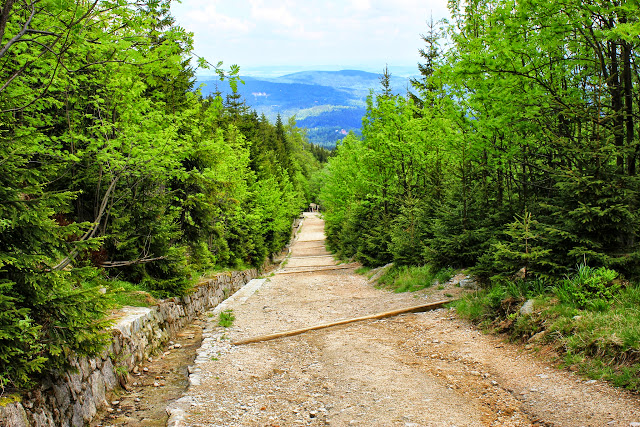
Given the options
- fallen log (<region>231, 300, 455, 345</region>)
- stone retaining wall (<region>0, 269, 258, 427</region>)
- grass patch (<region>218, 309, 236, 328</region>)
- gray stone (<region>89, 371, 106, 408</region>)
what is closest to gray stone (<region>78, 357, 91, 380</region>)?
Result: stone retaining wall (<region>0, 269, 258, 427</region>)

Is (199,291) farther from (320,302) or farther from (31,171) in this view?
(31,171)

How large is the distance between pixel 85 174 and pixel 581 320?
969 centimetres

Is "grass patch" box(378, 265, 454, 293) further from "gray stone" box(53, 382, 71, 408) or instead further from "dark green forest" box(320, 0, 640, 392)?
"gray stone" box(53, 382, 71, 408)

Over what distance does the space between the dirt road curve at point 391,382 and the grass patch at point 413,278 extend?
8.91 feet

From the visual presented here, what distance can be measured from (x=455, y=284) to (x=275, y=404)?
22.9 ft

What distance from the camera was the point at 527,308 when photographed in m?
7.10

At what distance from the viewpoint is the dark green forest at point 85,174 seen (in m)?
4.24

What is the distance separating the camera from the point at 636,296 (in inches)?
240

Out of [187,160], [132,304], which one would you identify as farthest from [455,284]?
[187,160]

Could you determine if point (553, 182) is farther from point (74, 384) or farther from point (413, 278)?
point (74, 384)

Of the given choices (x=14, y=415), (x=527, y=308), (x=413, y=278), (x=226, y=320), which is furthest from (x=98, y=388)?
(x=413, y=278)

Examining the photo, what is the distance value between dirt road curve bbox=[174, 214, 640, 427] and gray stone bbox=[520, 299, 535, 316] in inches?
25.9

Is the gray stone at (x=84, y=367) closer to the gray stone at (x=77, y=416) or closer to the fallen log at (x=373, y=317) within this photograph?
the gray stone at (x=77, y=416)

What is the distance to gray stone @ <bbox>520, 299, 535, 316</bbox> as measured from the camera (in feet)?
23.0
